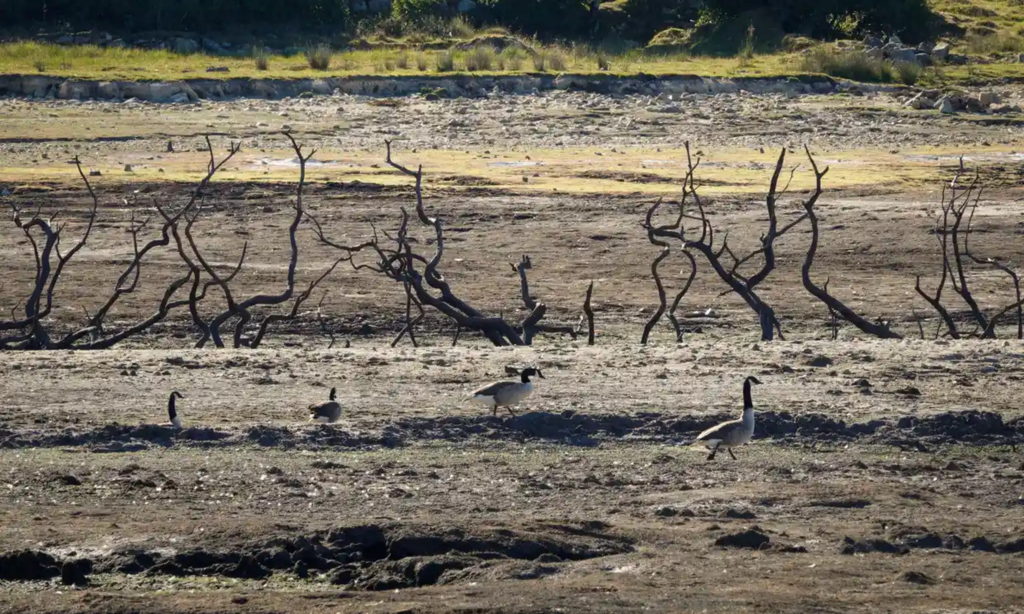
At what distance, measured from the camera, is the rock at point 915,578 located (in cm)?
695

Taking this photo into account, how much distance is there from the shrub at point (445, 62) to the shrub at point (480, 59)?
0.37 m

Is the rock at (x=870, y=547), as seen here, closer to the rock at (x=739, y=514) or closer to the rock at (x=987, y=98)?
the rock at (x=739, y=514)

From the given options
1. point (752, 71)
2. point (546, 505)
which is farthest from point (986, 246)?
point (752, 71)

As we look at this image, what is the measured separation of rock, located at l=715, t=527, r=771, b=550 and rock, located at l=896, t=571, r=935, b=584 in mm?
685

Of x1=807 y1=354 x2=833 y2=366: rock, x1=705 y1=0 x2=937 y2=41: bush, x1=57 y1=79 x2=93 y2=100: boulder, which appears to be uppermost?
x1=705 y1=0 x2=937 y2=41: bush

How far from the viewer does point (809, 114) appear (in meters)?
32.0

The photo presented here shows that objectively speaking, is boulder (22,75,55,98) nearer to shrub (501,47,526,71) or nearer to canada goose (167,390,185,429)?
shrub (501,47,526,71)

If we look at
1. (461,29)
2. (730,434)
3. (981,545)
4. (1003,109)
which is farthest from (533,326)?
(461,29)

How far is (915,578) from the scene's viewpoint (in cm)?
697

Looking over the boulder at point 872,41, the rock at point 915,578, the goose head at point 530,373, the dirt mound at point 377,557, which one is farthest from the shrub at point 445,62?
the rock at point 915,578

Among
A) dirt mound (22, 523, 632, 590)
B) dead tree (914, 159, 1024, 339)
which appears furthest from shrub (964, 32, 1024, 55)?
dirt mound (22, 523, 632, 590)

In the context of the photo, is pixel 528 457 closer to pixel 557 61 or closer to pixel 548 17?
pixel 557 61

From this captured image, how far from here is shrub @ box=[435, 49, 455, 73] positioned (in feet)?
122

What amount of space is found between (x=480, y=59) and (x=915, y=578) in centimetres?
3191
